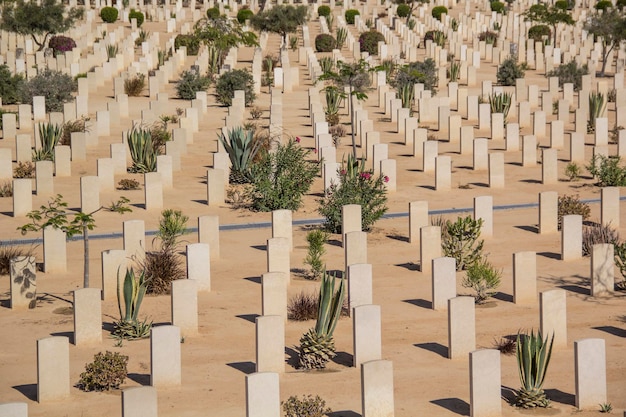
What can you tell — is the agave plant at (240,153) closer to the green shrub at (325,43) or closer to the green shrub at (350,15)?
the green shrub at (325,43)

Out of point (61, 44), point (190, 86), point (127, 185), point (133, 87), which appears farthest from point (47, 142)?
point (61, 44)

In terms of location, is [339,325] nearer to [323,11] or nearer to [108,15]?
[108,15]

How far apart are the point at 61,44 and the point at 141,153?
17.1m

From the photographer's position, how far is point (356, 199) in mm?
19938

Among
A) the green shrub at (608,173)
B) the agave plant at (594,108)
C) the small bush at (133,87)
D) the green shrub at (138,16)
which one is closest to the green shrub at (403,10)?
the green shrub at (138,16)

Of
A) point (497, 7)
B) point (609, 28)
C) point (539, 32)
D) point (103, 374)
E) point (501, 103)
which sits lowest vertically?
point (103, 374)

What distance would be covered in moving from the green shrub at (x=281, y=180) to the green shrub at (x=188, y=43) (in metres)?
18.3

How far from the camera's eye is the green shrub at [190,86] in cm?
3272

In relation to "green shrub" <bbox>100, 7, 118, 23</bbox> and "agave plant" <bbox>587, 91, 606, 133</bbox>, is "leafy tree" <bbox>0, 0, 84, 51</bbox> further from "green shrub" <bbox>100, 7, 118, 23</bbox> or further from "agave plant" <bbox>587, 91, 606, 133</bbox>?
"agave plant" <bbox>587, 91, 606, 133</bbox>

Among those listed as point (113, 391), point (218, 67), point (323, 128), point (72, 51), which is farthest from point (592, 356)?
point (72, 51)

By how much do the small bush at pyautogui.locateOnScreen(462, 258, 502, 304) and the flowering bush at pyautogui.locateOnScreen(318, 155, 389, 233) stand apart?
3.83 m

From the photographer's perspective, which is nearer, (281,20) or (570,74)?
(570,74)

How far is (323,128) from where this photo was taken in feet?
86.3

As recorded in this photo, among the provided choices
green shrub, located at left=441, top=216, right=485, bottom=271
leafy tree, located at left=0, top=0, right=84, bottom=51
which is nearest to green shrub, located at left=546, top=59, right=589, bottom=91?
leafy tree, located at left=0, top=0, right=84, bottom=51
